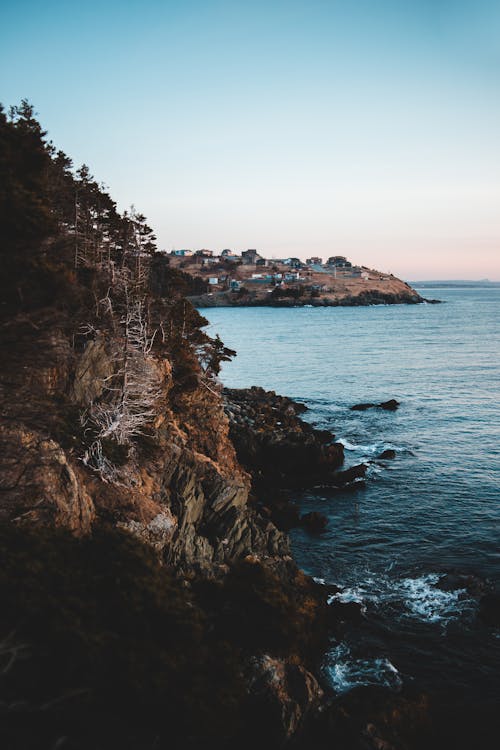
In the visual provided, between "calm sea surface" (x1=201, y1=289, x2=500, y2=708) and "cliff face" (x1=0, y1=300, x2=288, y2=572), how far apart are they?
4.65 m

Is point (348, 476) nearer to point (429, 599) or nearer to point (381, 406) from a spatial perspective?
point (429, 599)

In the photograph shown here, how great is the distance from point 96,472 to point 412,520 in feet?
54.4

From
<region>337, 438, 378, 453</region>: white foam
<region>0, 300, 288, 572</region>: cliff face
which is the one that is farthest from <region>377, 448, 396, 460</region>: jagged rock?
<region>0, 300, 288, 572</region>: cliff face

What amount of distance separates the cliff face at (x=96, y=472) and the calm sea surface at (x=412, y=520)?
4649mm

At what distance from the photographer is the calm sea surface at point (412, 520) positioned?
15.7 metres

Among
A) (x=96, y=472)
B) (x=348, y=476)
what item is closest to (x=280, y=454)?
(x=348, y=476)

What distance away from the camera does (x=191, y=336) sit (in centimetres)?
3303

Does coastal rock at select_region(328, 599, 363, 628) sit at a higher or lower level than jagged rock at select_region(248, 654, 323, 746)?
lower

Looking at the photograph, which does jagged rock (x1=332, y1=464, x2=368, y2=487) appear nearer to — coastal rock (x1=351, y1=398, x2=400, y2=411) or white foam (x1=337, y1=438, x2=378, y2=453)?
white foam (x1=337, y1=438, x2=378, y2=453)

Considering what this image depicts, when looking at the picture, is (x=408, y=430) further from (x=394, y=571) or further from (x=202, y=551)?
(x=202, y=551)

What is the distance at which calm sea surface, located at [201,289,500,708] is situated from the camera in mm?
15711

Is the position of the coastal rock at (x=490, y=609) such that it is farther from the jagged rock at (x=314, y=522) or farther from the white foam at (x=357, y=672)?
the jagged rock at (x=314, y=522)

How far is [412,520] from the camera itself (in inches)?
971

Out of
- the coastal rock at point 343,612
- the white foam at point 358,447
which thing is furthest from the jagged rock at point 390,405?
the coastal rock at point 343,612
